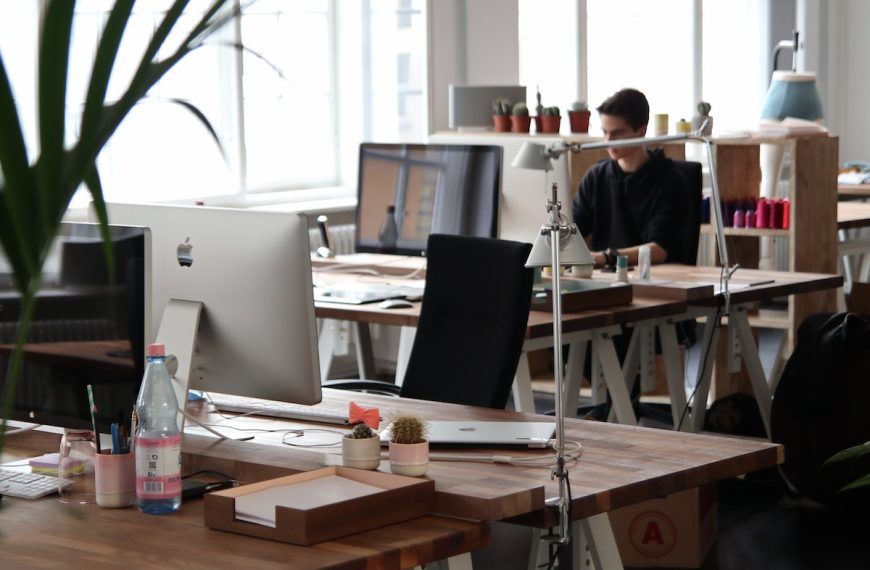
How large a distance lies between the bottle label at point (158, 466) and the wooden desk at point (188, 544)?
0.13 ft

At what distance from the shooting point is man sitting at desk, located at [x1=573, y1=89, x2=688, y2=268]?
459 cm

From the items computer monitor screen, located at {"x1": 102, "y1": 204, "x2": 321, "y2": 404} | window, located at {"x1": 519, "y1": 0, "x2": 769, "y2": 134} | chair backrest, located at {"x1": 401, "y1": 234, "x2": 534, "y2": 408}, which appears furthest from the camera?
window, located at {"x1": 519, "y1": 0, "x2": 769, "y2": 134}

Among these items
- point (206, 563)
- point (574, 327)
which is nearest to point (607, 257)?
point (574, 327)

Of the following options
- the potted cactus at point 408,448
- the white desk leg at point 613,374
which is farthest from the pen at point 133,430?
the white desk leg at point 613,374

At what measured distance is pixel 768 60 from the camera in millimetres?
8562

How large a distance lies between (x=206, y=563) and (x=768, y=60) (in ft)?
24.9

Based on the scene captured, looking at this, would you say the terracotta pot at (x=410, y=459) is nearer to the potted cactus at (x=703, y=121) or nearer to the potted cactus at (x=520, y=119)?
the potted cactus at (x=703, y=121)

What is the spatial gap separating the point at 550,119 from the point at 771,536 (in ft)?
8.62

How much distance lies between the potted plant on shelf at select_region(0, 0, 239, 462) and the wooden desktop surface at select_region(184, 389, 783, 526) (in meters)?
1.24

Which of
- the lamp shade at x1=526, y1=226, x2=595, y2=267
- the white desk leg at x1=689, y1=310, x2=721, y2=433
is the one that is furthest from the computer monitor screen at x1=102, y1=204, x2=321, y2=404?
the white desk leg at x1=689, y1=310, x2=721, y2=433

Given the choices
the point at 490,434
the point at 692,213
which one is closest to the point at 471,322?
the point at 490,434

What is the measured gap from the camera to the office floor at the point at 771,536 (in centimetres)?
346

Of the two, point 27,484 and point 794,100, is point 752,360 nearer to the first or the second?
point 794,100

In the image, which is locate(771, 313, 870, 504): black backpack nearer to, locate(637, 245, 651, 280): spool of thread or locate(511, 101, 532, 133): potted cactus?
locate(637, 245, 651, 280): spool of thread
